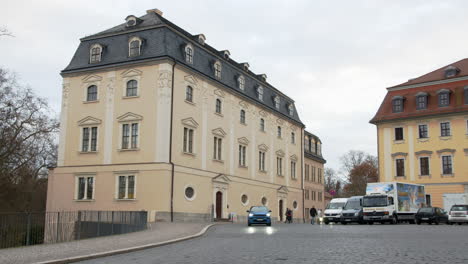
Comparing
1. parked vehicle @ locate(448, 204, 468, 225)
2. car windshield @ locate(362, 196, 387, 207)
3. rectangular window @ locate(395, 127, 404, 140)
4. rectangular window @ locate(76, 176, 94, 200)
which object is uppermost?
rectangular window @ locate(395, 127, 404, 140)

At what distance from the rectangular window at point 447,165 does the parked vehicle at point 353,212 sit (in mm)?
17074

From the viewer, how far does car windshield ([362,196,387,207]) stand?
36500 mm

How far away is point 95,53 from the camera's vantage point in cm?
4056

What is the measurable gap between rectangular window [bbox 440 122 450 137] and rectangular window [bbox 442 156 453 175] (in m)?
2.25

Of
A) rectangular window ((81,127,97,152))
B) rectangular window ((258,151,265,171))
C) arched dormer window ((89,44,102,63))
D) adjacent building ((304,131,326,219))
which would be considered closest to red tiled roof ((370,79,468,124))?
rectangular window ((258,151,265,171))

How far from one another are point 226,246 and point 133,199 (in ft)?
67.9

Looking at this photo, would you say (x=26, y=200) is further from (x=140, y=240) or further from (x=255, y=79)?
(x=140, y=240)

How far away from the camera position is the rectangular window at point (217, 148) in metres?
43.2

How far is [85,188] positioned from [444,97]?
115ft

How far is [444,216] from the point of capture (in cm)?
3931

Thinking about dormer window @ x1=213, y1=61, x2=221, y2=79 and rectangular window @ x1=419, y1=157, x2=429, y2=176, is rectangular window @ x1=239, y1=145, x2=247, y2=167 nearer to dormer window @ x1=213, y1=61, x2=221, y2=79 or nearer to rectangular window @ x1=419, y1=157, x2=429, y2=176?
dormer window @ x1=213, y1=61, x2=221, y2=79

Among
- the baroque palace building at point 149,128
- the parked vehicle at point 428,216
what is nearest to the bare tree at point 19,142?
the baroque palace building at point 149,128

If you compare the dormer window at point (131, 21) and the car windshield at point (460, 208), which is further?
the dormer window at point (131, 21)

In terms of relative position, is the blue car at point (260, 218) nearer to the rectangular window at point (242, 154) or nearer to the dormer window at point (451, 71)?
the rectangular window at point (242, 154)
